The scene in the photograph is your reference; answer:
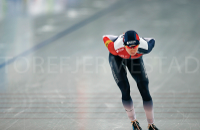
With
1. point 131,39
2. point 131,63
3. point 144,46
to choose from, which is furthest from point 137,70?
point 131,39

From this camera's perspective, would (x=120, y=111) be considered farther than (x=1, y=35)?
No

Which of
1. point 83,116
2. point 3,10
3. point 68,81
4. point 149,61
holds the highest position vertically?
point 3,10

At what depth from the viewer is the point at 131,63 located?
2.61 metres

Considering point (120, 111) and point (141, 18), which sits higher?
point (141, 18)

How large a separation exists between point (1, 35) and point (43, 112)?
128 inches

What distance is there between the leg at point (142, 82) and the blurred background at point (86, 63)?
1.70ft

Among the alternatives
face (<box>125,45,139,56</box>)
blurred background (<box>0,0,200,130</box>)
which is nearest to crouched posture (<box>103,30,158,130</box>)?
face (<box>125,45,139,56</box>)

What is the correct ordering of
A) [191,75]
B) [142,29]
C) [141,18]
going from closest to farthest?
[191,75]
[142,29]
[141,18]

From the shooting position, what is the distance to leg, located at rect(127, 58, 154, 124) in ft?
8.16

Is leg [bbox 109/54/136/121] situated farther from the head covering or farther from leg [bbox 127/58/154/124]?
the head covering

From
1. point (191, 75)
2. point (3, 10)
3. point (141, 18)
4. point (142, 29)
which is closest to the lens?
point (191, 75)

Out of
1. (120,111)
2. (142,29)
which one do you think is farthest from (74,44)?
(120,111)

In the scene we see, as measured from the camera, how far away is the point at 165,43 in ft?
17.1

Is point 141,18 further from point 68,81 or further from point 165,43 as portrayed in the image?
point 68,81
